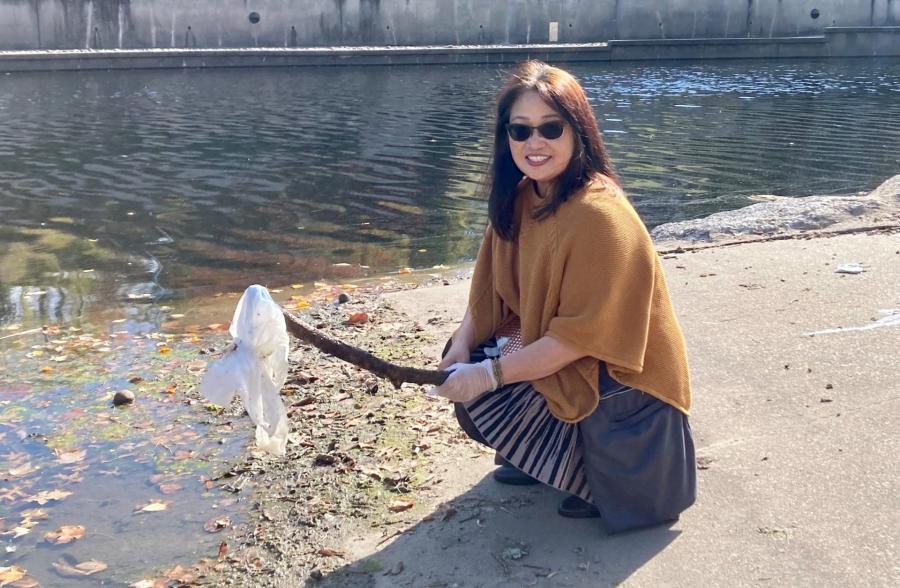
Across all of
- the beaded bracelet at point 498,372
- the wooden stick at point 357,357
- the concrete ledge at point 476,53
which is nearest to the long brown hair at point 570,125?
the beaded bracelet at point 498,372

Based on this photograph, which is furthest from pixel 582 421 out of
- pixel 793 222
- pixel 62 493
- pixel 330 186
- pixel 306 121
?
pixel 306 121

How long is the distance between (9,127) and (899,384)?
19.0 m

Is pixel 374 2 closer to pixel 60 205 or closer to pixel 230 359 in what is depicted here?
pixel 60 205

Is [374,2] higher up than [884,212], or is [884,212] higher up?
[374,2]

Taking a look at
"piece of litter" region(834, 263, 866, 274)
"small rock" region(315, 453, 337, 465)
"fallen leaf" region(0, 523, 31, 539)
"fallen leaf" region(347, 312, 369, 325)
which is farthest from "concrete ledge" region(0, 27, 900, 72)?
"small rock" region(315, 453, 337, 465)

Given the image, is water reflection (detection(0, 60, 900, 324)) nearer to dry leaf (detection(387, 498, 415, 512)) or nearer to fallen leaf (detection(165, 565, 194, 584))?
fallen leaf (detection(165, 565, 194, 584))

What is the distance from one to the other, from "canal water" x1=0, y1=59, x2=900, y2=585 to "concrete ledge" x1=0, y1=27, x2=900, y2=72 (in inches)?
35.4

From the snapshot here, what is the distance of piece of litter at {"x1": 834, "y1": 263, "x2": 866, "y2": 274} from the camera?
257 inches

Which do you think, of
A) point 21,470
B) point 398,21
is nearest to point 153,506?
point 21,470

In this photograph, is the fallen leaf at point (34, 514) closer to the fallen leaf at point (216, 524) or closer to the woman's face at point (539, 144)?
the fallen leaf at point (216, 524)

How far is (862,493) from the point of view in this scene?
12.3 feet

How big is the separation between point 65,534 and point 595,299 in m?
2.57

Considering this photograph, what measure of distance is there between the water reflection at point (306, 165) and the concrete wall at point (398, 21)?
2825 mm

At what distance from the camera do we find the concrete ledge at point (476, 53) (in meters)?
30.3
